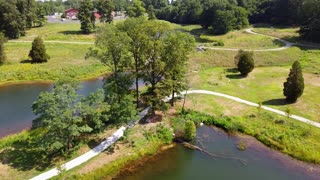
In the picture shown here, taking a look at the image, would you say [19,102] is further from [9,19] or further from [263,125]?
[9,19]

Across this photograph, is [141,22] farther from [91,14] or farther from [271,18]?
[271,18]

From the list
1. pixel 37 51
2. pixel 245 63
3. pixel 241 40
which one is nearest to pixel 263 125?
pixel 245 63

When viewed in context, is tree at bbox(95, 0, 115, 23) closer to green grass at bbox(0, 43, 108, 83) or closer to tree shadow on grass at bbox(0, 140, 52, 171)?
green grass at bbox(0, 43, 108, 83)

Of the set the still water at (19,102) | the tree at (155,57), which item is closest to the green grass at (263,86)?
the tree at (155,57)

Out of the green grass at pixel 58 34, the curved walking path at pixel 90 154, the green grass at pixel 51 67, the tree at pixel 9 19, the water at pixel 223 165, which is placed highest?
the tree at pixel 9 19

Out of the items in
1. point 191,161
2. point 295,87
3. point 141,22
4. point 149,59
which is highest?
point 141,22

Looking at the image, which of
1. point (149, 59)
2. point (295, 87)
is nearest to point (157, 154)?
point (149, 59)

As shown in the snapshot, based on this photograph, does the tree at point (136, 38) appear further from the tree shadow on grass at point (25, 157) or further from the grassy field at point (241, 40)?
the grassy field at point (241, 40)
